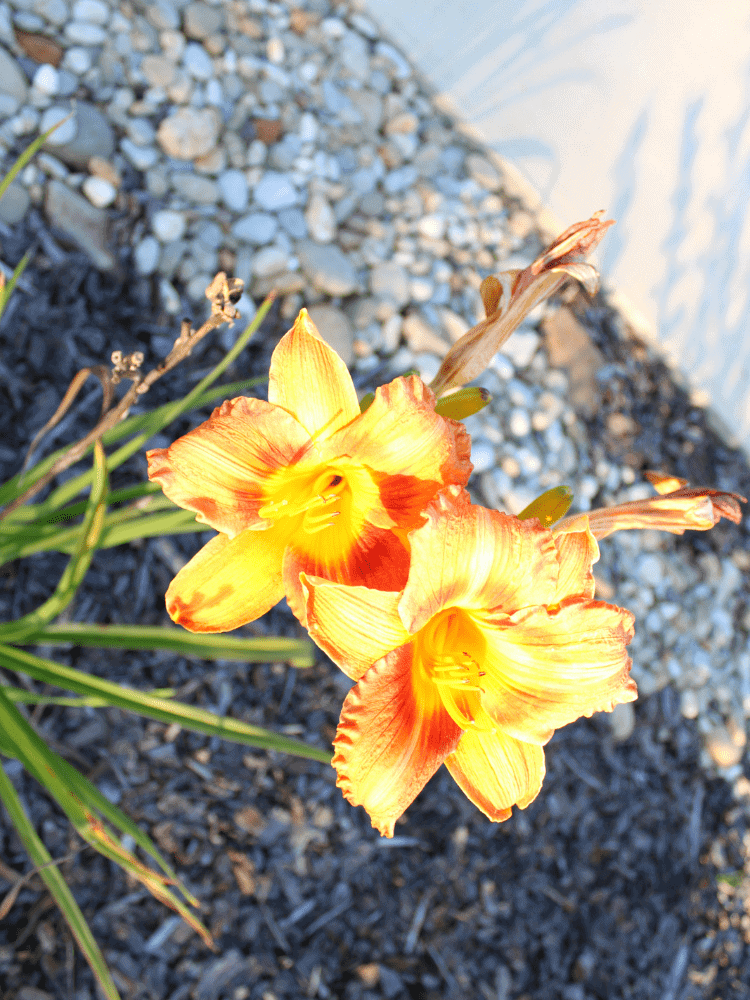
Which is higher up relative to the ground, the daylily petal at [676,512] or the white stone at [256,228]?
the white stone at [256,228]

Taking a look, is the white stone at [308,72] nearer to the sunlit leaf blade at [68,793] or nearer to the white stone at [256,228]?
the white stone at [256,228]

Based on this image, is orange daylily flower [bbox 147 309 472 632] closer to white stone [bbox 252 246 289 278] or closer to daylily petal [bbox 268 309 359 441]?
daylily petal [bbox 268 309 359 441]

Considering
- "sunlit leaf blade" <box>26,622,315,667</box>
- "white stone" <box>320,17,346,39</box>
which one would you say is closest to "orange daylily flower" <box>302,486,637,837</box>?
"sunlit leaf blade" <box>26,622,315,667</box>

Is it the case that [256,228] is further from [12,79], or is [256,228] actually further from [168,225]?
[12,79]

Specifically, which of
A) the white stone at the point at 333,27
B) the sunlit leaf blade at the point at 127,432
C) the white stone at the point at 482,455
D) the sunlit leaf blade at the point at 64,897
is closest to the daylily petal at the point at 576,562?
the sunlit leaf blade at the point at 127,432

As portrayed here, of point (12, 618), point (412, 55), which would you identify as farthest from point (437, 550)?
point (412, 55)
